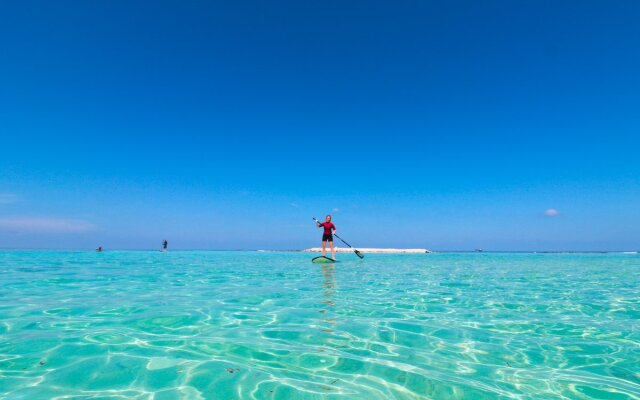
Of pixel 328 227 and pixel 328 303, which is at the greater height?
pixel 328 227

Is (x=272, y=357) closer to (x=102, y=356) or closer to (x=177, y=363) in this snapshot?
(x=177, y=363)

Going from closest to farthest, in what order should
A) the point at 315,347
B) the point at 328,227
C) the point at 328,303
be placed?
the point at 315,347, the point at 328,303, the point at 328,227

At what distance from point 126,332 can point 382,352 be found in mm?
4399

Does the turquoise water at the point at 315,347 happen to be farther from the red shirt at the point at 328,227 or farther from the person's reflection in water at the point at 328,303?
the red shirt at the point at 328,227

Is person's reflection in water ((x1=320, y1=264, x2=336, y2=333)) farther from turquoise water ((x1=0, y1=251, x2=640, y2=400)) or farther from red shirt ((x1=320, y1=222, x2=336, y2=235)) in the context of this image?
red shirt ((x1=320, y1=222, x2=336, y2=235))

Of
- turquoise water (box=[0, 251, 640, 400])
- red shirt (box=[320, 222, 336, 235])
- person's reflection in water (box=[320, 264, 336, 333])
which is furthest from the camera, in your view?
red shirt (box=[320, 222, 336, 235])

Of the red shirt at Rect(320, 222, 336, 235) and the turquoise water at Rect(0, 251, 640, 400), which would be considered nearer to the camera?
the turquoise water at Rect(0, 251, 640, 400)

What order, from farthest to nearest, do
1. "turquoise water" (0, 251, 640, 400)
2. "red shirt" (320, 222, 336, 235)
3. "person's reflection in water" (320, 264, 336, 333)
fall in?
"red shirt" (320, 222, 336, 235), "person's reflection in water" (320, 264, 336, 333), "turquoise water" (0, 251, 640, 400)

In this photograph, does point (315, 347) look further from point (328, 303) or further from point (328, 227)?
point (328, 227)

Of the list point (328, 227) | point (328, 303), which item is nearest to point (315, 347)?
point (328, 303)

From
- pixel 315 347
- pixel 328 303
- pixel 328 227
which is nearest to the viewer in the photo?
pixel 315 347

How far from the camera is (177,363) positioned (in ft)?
15.0

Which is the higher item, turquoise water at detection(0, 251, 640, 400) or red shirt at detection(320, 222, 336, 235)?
red shirt at detection(320, 222, 336, 235)

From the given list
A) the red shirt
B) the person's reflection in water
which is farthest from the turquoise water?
the red shirt
